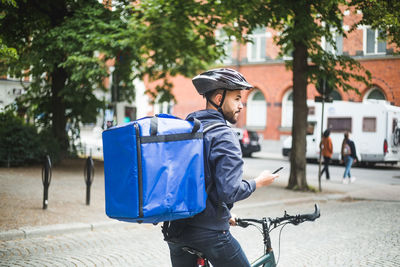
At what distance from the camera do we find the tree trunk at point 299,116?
12.4 meters

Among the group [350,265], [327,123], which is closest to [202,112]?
[350,265]

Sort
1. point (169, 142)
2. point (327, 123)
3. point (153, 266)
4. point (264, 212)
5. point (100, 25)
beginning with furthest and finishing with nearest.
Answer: point (327, 123)
point (100, 25)
point (264, 212)
point (153, 266)
point (169, 142)

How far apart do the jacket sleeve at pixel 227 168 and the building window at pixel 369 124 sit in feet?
58.9

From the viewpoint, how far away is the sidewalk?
288 inches

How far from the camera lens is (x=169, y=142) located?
227 cm

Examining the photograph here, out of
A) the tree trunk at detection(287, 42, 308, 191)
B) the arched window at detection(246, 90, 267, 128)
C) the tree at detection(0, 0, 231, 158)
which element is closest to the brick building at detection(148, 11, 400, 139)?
the arched window at detection(246, 90, 267, 128)

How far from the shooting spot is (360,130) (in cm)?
2112

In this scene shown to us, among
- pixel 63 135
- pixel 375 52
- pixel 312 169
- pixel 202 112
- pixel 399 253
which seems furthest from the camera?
pixel 312 169

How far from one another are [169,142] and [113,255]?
4.14m

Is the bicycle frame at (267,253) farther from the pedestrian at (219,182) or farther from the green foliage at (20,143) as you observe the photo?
the green foliage at (20,143)

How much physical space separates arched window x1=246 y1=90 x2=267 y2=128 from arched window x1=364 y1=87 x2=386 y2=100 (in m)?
19.5

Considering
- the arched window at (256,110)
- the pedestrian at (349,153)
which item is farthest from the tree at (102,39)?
the arched window at (256,110)

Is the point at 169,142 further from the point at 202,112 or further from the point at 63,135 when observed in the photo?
the point at 63,135

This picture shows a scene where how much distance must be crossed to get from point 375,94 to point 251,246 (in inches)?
300
